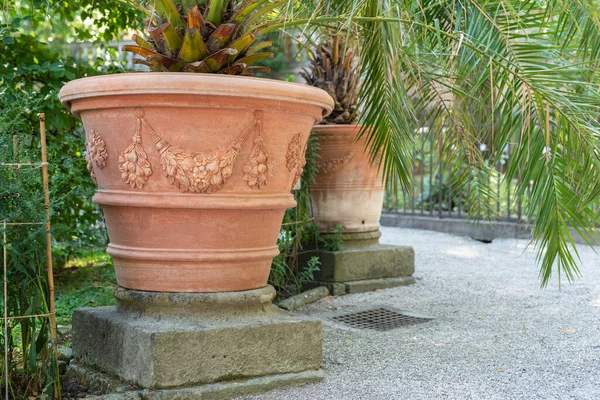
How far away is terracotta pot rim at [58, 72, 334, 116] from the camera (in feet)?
8.48

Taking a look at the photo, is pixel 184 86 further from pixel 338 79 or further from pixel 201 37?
pixel 338 79

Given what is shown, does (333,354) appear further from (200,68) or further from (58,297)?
(58,297)

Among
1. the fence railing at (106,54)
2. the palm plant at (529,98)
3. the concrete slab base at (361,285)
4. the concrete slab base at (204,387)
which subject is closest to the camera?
the concrete slab base at (204,387)

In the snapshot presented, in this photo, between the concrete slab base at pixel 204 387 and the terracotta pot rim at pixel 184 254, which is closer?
the concrete slab base at pixel 204 387

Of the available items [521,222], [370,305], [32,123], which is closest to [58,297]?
[32,123]

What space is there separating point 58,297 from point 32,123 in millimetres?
1280

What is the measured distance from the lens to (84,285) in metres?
5.16

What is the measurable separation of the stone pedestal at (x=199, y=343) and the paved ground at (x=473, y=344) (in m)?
0.12

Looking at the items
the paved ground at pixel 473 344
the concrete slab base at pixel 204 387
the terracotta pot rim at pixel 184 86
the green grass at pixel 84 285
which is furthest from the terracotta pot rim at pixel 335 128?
the concrete slab base at pixel 204 387

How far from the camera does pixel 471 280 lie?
18.1ft

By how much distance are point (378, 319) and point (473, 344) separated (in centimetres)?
80

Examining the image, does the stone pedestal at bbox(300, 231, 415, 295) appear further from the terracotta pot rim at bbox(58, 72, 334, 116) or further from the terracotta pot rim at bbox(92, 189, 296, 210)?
the terracotta pot rim at bbox(58, 72, 334, 116)

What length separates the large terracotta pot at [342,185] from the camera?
16.4 feet

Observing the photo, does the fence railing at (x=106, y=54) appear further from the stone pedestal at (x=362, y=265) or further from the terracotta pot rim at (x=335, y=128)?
the stone pedestal at (x=362, y=265)
